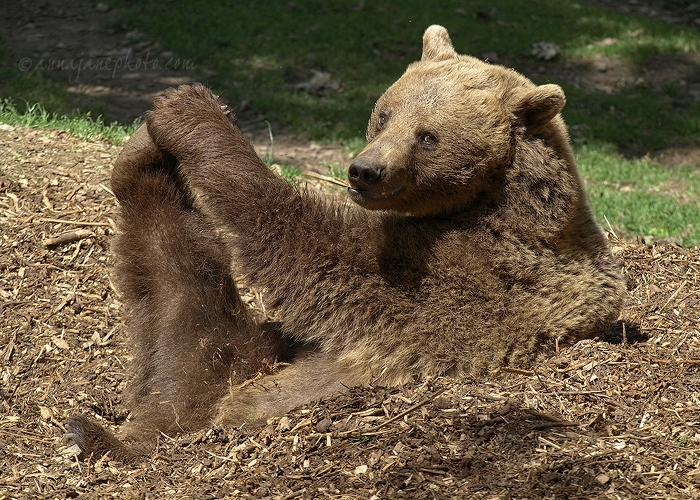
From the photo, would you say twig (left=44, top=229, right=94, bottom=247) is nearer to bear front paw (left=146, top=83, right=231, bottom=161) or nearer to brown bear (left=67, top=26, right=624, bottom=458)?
bear front paw (left=146, top=83, right=231, bottom=161)

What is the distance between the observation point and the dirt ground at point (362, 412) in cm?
328

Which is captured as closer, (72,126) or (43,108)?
(72,126)

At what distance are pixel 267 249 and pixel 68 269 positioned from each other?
1846 millimetres

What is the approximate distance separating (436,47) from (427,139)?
863 millimetres

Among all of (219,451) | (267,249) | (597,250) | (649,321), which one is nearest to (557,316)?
Result: (597,250)

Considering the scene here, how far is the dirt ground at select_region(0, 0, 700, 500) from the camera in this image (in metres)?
3.28

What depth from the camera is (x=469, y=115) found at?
13.6 feet

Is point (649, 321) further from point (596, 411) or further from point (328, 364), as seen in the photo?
point (328, 364)

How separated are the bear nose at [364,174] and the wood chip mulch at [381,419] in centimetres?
103

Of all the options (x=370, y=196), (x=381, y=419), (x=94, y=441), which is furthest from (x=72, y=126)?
(x=381, y=419)

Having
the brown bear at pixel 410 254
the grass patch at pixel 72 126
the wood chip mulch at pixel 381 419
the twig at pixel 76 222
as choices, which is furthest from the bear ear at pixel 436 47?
the grass patch at pixel 72 126

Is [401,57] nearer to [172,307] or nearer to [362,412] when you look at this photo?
Answer: [172,307]

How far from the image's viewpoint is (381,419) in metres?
3.70

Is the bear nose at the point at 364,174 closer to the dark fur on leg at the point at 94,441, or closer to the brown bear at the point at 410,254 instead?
the brown bear at the point at 410,254
